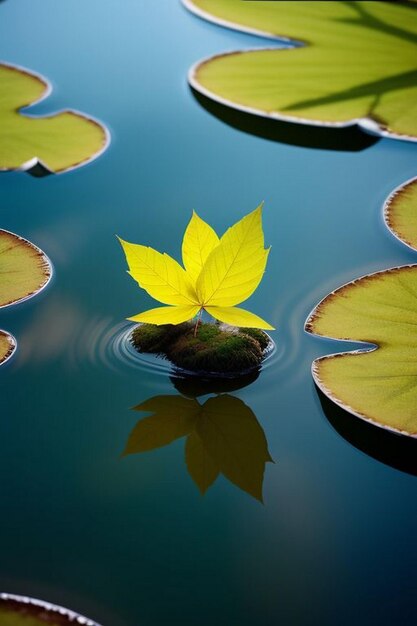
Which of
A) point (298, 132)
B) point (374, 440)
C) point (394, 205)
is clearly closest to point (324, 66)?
point (298, 132)

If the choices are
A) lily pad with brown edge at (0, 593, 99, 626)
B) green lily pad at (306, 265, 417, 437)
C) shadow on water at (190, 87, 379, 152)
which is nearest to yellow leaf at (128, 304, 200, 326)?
green lily pad at (306, 265, 417, 437)

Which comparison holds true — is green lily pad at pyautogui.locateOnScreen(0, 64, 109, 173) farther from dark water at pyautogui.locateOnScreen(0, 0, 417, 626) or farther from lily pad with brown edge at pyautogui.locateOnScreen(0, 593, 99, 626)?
lily pad with brown edge at pyautogui.locateOnScreen(0, 593, 99, 626)

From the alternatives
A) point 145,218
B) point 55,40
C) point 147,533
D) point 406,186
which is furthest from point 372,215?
point 55,40

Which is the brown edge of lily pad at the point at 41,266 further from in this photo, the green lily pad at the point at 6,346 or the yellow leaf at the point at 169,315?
the yellow leaf at the point at 169,315

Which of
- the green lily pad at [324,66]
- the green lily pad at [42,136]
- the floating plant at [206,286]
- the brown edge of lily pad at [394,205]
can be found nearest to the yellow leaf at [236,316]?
the floating plant at [206,286]

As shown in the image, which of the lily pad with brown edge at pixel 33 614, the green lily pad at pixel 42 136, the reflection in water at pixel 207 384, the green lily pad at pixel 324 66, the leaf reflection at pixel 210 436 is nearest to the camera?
the lily pad with brown edge at pixel 33 614

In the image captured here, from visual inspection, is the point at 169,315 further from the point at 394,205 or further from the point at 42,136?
the point at 42,136

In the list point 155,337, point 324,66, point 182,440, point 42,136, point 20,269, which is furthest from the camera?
point 324,66
